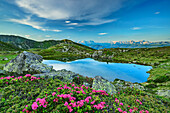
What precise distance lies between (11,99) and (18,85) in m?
2.23

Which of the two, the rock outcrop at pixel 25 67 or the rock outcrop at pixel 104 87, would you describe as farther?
the rock outcrop at pixel 25 67

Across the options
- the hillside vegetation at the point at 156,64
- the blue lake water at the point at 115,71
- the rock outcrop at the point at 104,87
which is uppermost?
the rock outcrop at the point at 104,87

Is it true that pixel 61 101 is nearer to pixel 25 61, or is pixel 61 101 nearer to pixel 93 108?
pixel 93 108

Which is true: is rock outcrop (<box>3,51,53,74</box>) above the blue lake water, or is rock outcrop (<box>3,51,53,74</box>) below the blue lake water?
above

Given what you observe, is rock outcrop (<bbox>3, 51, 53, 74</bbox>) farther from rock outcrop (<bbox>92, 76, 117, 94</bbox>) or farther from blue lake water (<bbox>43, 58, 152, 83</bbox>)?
blue lake water (<bbox>43, 58, 152, 83</bbox>)

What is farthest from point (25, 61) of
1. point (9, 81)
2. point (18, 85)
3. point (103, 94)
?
point (103, 94)

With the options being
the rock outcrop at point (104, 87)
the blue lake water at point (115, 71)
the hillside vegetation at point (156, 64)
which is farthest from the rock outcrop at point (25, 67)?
the blue lake water at point (115, 71)

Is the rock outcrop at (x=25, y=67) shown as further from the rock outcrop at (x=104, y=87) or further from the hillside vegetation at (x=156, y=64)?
the hillside vegetation at (x=156, y=64)

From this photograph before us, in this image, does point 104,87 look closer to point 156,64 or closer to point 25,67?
point 25,67

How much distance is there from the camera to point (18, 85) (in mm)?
8102

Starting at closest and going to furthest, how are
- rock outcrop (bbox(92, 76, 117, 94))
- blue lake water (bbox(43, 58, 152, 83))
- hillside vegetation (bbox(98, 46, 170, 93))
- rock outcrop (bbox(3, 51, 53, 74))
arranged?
rock outcrop (bbox(92, 76, 117, 94)) → rock outcrop (bbox(3, 51, 53, 74)) → hillside vegetation (bbox(98, 46, 170, 93)) → blue lake water (bbox(43, 58, 152, 83))

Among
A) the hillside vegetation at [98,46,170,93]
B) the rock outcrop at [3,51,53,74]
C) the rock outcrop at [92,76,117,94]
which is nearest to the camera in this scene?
the rock outcrop at [92,76,117,94]

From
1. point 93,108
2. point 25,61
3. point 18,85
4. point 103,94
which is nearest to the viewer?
point 93,108

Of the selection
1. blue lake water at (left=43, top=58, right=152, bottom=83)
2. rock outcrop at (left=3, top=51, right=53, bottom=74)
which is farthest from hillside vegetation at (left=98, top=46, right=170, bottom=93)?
rock outcrop at (left=3, top=51, right=53, bottom=74)
